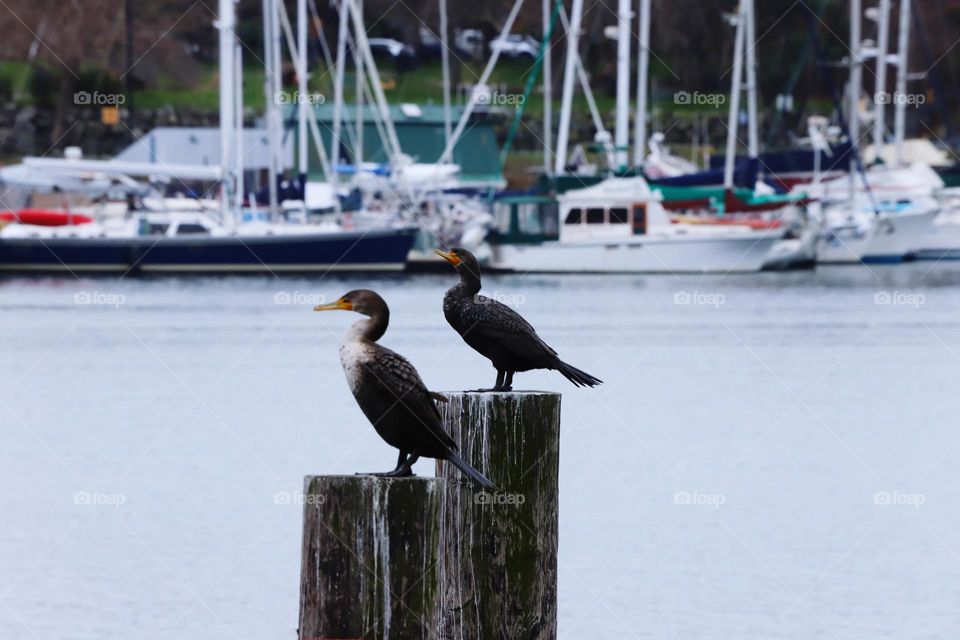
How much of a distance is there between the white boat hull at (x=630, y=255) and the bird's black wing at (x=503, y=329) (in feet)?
136

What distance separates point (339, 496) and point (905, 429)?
701 inches

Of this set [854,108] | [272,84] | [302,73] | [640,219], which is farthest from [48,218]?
[854,108]

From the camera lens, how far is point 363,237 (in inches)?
2064

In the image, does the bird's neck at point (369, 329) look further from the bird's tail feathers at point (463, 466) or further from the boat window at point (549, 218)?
the boat window at point (549, 218)

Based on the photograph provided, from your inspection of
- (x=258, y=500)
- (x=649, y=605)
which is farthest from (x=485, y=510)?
(x=258, y=500)

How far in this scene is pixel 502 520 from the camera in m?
9.80

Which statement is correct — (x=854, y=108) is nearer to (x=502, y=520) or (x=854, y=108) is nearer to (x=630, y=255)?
(x=630, y=255)

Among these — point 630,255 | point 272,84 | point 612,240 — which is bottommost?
point 630,255

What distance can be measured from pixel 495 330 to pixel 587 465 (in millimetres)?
10624

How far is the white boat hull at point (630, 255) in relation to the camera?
52094 mm

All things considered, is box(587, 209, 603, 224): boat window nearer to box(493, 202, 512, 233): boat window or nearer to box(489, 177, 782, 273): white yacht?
box(489, 177, 782, 273): white yacht

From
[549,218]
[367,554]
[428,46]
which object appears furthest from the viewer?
[428,46]

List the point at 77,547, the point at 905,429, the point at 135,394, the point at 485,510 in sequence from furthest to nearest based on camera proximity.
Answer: the point at 135,394 < the point at 905,429 < the point at 77,547 < the point at 485,510

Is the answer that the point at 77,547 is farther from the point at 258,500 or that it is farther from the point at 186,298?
the point at 186,298
